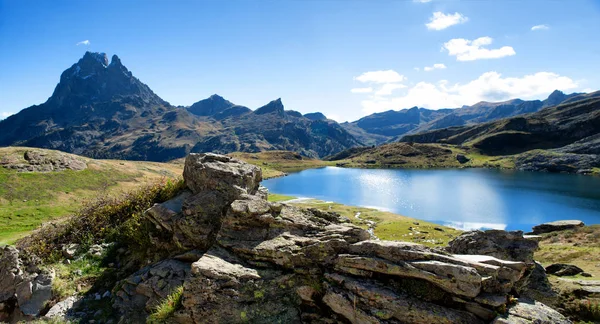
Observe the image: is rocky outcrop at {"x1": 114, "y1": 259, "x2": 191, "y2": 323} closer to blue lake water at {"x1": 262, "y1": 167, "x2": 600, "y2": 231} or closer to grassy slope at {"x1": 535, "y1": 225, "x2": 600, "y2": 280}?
grassy slope at {"x1": 535, "y1": 225, "x2": 600, "y2": 280}

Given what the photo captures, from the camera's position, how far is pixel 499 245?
19.0m

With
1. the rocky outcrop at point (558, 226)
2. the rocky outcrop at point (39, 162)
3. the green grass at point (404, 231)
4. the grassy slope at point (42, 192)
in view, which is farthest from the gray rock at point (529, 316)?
the rocky outcrop at point (39, 162)

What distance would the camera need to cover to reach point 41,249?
2150 centimetres

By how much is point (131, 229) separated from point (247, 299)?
38.0ft

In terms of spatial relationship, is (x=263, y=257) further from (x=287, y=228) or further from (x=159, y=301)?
(x=159, y=301)

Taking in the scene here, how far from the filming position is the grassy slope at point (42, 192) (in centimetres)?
5072

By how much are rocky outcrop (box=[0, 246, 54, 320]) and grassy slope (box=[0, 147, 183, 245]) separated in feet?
74.1

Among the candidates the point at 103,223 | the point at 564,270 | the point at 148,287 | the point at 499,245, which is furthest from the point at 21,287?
the point at 564,270

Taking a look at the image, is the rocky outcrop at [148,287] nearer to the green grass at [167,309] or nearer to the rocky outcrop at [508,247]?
the green grass at [167,309]

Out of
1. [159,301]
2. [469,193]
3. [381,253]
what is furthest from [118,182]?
[469,193]

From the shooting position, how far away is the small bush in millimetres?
21500

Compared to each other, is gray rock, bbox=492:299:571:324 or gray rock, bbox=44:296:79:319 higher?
gray rock, bbox=492:299:571:324

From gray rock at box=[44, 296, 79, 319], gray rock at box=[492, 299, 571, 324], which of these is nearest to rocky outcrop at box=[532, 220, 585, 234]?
gray rock at box=[492, 299, 571, 324]

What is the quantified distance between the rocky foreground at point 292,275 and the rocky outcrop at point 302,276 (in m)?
0.04
